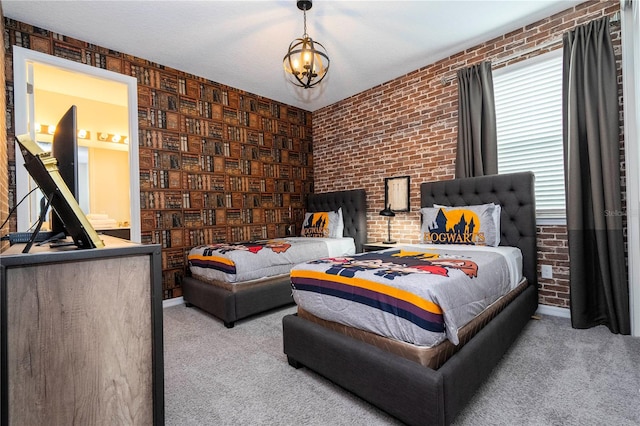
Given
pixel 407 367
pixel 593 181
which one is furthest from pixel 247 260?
pixel 593 181

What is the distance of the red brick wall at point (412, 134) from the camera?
9.71 ft

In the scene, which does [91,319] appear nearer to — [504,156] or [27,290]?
[27,290]

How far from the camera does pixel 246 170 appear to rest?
4605mm

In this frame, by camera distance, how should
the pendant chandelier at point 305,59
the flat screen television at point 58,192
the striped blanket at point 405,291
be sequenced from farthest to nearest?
1. the pendant chandelier at point 305,59
2. the striped blanket at point 405,291
3. the flat screen television at point 58,192

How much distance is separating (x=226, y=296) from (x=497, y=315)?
2.28 metres

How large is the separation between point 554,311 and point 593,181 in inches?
50.2

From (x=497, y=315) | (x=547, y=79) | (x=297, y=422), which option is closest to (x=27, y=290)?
(x=297, y=422)

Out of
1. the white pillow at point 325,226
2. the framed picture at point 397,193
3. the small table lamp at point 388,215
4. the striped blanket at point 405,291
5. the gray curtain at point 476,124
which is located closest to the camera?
the striped blanket at point 405,291

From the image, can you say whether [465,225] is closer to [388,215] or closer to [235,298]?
[388,215]

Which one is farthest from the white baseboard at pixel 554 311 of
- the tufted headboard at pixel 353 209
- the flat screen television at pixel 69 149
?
the flat screen television at pixel 69 149

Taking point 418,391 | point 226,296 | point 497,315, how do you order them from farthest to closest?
point 226,296 → point 497,315 → point 418,391

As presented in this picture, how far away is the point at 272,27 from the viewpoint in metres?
3.06

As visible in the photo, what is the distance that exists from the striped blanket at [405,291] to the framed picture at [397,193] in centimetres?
182

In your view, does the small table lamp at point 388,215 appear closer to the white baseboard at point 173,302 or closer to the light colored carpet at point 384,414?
the light colored carpet at point 384,414
